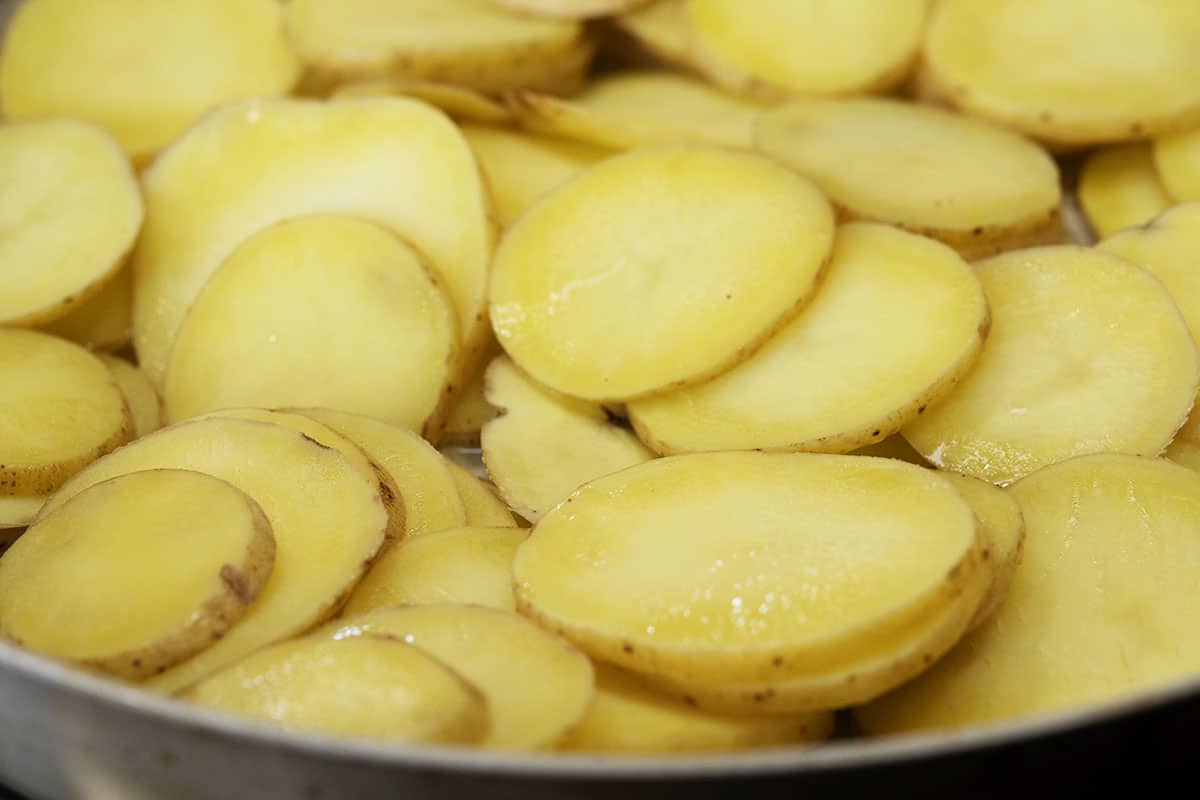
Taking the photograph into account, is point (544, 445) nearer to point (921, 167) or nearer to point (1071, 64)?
point (921, 167)

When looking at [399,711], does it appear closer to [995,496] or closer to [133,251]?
[995,496]

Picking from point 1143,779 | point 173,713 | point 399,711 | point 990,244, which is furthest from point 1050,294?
point 173,713

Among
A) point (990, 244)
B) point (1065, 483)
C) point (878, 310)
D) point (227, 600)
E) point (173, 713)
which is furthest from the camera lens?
point (990, 244)

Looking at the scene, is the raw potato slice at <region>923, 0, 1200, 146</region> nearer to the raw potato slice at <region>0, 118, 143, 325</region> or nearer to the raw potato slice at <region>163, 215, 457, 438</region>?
the raw potato slice at <region>163, 215, 457, 438</region>

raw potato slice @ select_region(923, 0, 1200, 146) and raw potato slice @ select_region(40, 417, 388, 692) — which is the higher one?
raw potato slice @ select_region(923, 0, 1200, 146)

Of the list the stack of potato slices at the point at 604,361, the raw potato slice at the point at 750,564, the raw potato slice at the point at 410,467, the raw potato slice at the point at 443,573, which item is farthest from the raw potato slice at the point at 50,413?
the raw potato slice at the point at 750,564

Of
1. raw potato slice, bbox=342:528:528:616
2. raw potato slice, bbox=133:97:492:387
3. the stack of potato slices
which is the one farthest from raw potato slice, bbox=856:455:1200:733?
raw potato slice, bbox=133:97:492:387

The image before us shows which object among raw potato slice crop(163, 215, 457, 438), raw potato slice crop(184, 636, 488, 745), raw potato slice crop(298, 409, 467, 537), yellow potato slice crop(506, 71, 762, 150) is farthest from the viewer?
yellow potato slice crop(506, 71, 762, 150)

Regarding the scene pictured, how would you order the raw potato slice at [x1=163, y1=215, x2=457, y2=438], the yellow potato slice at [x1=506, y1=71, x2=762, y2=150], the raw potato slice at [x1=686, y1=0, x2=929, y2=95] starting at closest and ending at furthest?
the raw potato slice at [x1=163, y1=215, x2=457, y2=438], the yellow potato slice at [x1=506, y1=71, x2=762, y2=150], the raw potato slice at [x1=686, y1=0, x2=929, y2=95]
